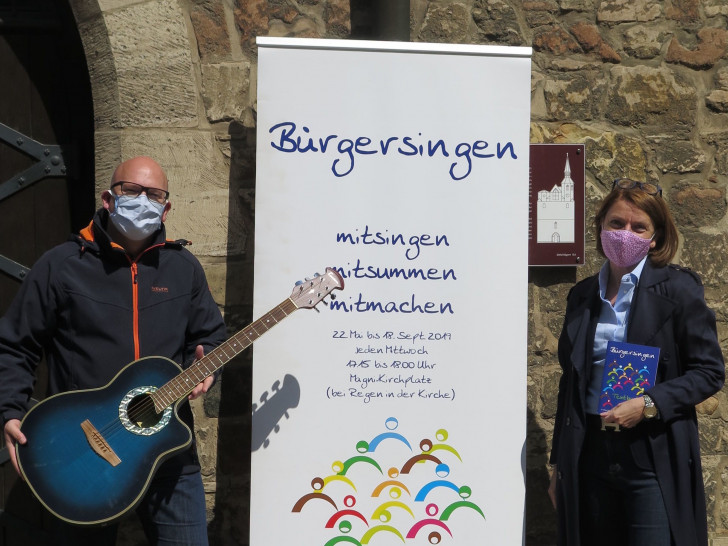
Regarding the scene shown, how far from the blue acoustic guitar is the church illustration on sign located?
5.69 ft

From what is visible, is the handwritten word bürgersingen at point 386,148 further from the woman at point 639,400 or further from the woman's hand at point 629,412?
the woman's hand at point 629,412

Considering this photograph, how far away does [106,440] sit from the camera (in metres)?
2.88

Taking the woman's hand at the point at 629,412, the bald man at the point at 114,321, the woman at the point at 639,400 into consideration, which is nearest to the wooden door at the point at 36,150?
the bald man at the point at 114,321

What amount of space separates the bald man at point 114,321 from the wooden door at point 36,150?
972 millimetres

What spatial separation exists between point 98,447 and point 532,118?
2.30 metres

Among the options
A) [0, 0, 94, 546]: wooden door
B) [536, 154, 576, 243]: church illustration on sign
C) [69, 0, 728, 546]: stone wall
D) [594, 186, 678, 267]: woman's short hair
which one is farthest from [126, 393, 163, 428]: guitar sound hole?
[536, 154, 576, 243]: church illustration on sign

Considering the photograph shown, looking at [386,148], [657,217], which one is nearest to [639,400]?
[657,217]

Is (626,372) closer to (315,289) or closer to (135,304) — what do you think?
(315,289)

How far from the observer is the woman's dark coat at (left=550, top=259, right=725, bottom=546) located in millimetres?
3000

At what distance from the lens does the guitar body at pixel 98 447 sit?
2828 mm

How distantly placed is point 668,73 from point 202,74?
A: 2.03 metres

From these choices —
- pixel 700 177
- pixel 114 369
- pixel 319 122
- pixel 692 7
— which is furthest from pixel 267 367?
pixel 692 7

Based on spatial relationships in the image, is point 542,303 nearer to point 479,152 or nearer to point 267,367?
point 479,152

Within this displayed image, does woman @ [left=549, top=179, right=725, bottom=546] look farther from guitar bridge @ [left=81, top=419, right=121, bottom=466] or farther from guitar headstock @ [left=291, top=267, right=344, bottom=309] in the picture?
guitar bridge @ [left=81, top=419, right=121, bottom=466]
